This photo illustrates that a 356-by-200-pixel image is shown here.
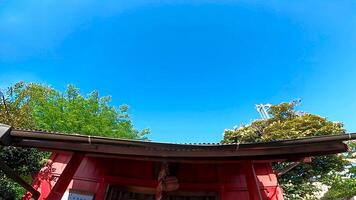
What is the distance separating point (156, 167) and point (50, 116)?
1702 cm

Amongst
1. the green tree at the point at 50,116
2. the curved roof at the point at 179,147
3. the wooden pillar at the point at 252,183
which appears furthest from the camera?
the green tree at the point at 50,116

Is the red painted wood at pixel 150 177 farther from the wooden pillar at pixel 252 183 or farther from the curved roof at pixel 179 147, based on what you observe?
the curved roof at pixel 179 147

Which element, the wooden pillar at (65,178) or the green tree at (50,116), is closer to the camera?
the wooden pillar at (65,178)

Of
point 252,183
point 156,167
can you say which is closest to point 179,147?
point 252,183

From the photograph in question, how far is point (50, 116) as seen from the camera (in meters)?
20.7

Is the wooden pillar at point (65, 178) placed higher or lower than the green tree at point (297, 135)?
lower

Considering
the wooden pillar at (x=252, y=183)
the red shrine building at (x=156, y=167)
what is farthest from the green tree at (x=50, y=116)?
the wooden pillar at (x=252, y=183)

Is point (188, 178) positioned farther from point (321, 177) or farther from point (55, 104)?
point (55, 104)

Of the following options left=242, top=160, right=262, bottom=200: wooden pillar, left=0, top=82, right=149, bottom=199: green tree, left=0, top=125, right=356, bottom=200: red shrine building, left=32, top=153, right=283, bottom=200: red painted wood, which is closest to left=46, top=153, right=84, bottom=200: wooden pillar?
left=0, top=125, right=356, bottom=200: red shrine building

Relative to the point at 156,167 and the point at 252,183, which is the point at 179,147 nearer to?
the point at 252,183

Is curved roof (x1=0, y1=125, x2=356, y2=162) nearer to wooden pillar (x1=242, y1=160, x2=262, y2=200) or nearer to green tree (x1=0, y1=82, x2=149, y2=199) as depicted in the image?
wooden pillar (x1=242, y1=160, x2=262, y2=200)

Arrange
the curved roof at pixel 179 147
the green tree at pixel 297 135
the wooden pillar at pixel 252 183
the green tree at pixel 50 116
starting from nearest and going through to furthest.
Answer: the curved roof at pixel 179 147
the wooden pillar at pixel 252 183
the green tree at pixel 50 116
the green tree at pixel 297 135

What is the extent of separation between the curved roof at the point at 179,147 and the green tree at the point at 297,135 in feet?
29.8

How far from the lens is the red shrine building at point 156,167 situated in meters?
4.02
